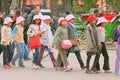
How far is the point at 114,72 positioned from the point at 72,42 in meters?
1.49

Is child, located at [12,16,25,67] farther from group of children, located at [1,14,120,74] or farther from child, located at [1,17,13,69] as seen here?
child, located at [1,17,13,69]

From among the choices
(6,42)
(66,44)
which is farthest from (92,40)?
(6,42)

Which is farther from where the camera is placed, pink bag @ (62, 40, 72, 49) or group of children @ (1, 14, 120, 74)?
pink bag @ (62, 40, 72, 49)

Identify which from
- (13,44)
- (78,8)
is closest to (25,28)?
(13,44)

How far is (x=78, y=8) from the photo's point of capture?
60.9 metres

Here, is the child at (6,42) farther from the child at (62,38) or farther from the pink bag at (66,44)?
the pink bag at (66,44)

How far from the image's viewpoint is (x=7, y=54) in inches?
612

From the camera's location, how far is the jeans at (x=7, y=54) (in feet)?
50.3

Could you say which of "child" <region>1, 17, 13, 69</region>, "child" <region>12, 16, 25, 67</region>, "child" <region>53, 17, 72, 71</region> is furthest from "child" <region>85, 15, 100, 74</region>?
"child" <region>1, 17, 13, 69</region>

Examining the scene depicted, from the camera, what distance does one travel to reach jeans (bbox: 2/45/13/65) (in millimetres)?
15336

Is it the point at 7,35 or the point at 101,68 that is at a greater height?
the point at 7,35

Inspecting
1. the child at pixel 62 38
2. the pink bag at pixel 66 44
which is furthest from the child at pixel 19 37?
the pink bag at pixel 66 44

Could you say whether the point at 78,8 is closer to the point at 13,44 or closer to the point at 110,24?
the point at 110,24

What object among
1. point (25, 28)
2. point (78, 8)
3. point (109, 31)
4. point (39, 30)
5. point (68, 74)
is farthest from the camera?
point (78, 8)
